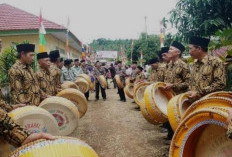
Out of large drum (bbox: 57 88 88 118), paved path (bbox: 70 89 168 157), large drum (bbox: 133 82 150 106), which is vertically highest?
large drum (bbox: 57 88 88 118)

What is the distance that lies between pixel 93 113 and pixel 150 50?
20.2 meters

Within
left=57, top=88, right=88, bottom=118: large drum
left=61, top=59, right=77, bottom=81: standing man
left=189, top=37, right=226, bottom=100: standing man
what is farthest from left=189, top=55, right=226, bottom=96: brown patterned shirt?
left=61, top=59, right=77, bottom=81: standing man

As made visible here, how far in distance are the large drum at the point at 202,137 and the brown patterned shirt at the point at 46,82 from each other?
3547mm

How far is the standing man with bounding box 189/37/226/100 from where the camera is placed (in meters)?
4.25

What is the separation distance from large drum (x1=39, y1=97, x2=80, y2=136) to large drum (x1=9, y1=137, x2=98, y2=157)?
8.43 ft

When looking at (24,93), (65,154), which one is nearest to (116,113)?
(24,93)

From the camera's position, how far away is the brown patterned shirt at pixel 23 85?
4.45 meters

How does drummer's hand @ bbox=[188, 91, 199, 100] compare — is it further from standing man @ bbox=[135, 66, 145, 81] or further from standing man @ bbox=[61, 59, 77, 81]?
standing man @ bbox=[135, 66, 145, 81]

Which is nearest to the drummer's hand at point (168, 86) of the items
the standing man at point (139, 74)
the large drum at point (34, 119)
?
the large drum at point (34, 119)

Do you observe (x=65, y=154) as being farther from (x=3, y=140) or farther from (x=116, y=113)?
(x=116, y=113)

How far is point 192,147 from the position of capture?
2.86m

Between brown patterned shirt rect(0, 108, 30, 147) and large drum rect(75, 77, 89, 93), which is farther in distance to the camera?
large drum rect(75, 77, 89, 93)

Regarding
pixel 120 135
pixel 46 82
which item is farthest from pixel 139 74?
pixel 46 82

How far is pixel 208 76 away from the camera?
172 inches
